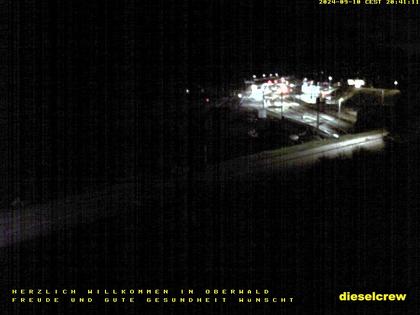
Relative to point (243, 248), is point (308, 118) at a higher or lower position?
higher

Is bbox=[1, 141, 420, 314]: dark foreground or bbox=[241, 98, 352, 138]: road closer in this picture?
bbox=[1, 141, 420, 314]: dark foreground

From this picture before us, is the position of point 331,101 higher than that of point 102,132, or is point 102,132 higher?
point 331,101

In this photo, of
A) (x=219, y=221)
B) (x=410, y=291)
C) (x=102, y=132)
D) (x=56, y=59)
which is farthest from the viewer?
(x=102, y=132)

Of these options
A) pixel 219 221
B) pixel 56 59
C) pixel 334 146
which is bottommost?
pixel 219 221

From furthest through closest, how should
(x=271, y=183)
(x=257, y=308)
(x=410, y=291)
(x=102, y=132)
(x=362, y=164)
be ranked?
(x=102, y=132) → (x=362, y=164) → (x=271, y=183) → (x=410, y=291) → (x=257, y=308)

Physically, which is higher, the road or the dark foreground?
the road

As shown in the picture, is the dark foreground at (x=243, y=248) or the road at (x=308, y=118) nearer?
the dark foreground at (x=243, y=248)

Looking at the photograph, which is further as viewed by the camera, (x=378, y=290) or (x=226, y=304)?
(x=378, y=290)

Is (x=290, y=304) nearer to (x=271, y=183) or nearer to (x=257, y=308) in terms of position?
(x=257, y=308)

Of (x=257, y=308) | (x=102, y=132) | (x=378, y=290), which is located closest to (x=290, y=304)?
(x=257, y=308)

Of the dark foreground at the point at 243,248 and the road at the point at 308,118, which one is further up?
the road at the point at 308,118

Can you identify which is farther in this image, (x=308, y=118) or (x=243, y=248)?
(x=308, y=118)
